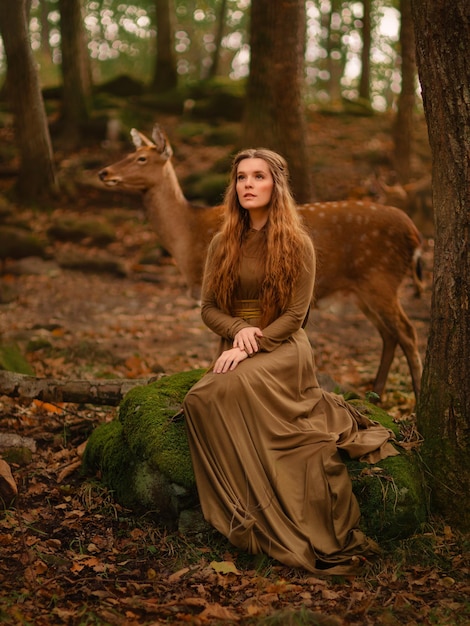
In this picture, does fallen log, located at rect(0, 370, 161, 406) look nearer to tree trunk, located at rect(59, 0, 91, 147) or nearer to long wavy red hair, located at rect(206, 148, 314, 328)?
long wavy red hair, located at rect(206, 148, 314, 328)

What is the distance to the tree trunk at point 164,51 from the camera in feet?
64.1

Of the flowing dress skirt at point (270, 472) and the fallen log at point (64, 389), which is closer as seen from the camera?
the flowing dress skirt at point (270, 472)

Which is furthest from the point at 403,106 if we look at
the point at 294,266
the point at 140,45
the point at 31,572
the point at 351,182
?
the point at 140,45

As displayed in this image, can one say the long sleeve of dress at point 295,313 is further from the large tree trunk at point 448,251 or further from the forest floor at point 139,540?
the forest floor at point 139,540

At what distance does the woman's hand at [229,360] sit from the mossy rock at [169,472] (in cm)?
58

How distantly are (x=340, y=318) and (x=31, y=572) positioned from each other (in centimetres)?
702

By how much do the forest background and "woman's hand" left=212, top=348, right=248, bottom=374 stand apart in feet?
3.41

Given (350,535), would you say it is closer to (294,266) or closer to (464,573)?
(464,573)

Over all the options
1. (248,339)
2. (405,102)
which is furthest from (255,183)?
(405,102)

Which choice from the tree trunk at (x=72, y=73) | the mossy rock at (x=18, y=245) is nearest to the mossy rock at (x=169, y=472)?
the mossy rock at (x=18, y=245)

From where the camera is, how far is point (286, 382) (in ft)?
14.1

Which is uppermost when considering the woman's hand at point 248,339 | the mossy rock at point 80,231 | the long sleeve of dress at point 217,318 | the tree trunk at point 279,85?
the tree trunk at point 279,85

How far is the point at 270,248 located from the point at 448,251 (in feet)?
3.52

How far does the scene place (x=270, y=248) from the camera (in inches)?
174
